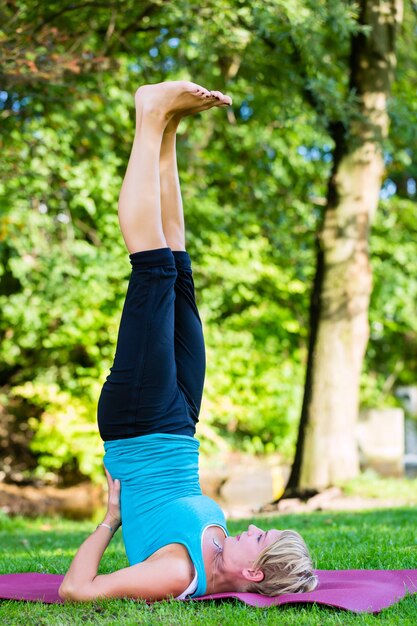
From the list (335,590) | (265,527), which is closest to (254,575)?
(335,590)

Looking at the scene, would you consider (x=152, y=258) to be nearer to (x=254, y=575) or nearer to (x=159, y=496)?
(x=159, y=496)

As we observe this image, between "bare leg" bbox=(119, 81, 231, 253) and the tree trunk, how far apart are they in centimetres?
465

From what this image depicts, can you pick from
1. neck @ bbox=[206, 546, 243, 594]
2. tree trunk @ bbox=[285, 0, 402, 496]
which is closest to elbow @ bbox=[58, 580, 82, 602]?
neck @ bbox=[206, 546, 243, 594]

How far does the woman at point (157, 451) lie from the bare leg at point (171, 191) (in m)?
0.09

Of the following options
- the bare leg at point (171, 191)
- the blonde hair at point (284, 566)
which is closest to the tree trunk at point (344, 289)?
the bare leg at point (171, 191)

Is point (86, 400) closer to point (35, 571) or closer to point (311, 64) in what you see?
point (311, 64)

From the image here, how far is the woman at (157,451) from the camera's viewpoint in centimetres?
304

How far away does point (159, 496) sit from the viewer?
10.6 ft

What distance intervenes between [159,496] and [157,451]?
0.17 metres

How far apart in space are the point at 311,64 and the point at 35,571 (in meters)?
5.71

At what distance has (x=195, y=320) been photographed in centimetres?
381

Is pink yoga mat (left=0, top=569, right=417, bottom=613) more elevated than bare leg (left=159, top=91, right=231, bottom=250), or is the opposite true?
bare leg (left=159, top=91, right=231, bottom=250)

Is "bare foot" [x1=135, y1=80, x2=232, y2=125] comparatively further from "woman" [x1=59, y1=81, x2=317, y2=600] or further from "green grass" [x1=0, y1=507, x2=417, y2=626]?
"green grass" [x1=0, y1=507, x2=417, y2=626]

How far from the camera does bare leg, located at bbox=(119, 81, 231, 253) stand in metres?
3.40
